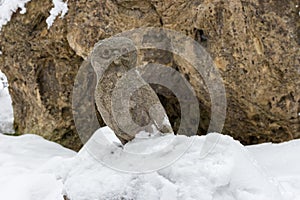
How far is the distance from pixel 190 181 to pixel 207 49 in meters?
1.85

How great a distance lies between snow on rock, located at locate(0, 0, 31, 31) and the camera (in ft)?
14.8

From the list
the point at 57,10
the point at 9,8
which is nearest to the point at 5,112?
the point at 9,8

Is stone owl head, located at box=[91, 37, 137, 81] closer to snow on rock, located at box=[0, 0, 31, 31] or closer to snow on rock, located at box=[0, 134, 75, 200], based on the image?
snow on rock, located at box=[0, 134, 75, 200]

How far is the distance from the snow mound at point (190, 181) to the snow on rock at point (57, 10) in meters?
2.30

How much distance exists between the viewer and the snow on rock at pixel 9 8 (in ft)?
14.8

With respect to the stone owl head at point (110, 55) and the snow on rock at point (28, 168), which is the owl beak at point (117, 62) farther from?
the snow on rock at point (28, 168)

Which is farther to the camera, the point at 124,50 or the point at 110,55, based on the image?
the point at 124,50

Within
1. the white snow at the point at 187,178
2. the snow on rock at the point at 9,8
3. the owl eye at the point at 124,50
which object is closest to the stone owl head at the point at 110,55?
the owl eye at the point at 124,50

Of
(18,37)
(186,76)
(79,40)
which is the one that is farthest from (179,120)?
(18,37)

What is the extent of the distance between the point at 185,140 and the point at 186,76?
4.80 ft

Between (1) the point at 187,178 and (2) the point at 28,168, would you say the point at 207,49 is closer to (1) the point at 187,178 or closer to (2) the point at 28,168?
(1) the point at 187,178

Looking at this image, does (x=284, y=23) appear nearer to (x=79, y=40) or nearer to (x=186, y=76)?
(x=186, y=76)

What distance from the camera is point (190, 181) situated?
2.47 metres

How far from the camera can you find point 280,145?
3.67 metres
